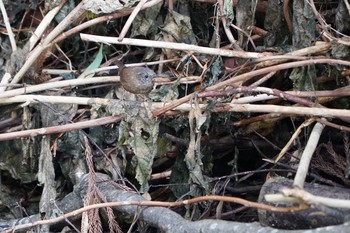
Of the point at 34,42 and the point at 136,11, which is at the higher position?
the point at 136,11

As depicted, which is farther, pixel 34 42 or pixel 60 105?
pixel 34 42

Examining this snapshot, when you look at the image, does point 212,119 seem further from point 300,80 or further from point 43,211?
point 43,211

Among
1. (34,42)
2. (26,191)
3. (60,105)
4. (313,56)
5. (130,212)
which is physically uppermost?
(313,56)

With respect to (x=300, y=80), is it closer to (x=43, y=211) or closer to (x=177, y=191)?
(x=177, y=191)

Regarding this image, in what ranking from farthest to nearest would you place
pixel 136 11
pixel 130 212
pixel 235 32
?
pixel 235 32 → pixel 136 11 → pixel 130 212

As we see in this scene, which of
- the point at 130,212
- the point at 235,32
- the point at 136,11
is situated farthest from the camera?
the point at 235,32

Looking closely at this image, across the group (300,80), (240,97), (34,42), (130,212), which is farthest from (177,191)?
(34,42)

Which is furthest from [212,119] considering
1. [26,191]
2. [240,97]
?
[26,191]
